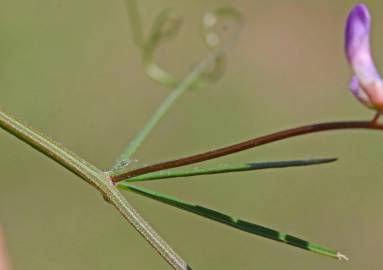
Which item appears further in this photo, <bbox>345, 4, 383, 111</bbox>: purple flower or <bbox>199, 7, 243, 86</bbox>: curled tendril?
<bbox>199, 7, 243, 86</bbox>: curled tendril

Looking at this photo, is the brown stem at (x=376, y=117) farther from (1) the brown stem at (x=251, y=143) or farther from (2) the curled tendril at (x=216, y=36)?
(2) the curled tendril at (x=216, y=36)

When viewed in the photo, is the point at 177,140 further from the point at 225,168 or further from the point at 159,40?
the point at 225,168

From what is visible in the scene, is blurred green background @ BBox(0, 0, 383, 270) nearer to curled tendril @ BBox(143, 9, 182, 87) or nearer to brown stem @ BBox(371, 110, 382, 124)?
curled tendril @ BBox(143, 9, 182, 87)

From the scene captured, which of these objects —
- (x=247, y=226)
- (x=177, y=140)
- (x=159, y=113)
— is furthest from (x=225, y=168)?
(x=177, y=140)

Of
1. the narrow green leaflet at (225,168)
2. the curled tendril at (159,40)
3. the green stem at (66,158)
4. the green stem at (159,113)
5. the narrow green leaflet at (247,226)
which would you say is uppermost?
the curled tendril at (159,40)

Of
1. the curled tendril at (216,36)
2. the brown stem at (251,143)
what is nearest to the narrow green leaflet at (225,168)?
the brown stem at (251,143)

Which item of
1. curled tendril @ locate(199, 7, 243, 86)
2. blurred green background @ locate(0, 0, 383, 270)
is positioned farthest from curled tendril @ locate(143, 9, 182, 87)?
blurred green background @ locate(0, 0, 383, 270)
